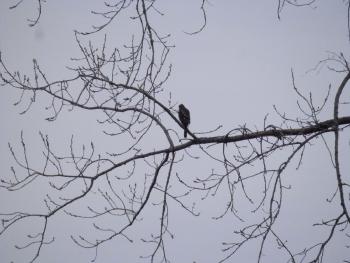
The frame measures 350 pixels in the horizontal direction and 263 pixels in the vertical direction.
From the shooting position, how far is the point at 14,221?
3564 mm

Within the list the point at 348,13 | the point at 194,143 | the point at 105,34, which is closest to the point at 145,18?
the point at 105,34

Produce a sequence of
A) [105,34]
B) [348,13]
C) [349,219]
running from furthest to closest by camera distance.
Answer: [105,34], [348,13], [349,219]

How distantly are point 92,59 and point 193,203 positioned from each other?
1.67 metres

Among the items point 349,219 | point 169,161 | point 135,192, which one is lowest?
point 349,219

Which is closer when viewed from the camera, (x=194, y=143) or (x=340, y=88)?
(x=340, y=88)

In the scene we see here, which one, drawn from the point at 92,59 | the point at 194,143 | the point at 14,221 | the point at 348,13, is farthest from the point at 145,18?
the point at 14,221

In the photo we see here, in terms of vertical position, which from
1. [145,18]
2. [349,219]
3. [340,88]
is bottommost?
[349,219]

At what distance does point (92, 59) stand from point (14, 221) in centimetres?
161

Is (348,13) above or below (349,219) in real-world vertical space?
above

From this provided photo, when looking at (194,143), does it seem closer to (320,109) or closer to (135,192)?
(135,192)

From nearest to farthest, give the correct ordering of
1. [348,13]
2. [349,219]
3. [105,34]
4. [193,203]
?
[349,219], [348,13], [105,34], [193,203]

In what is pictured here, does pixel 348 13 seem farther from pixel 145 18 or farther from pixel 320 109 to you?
pixel 145 18

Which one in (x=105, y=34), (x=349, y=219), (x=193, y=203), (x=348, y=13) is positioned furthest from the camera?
(x=193, y=203)

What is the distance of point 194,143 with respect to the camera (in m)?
4.33
